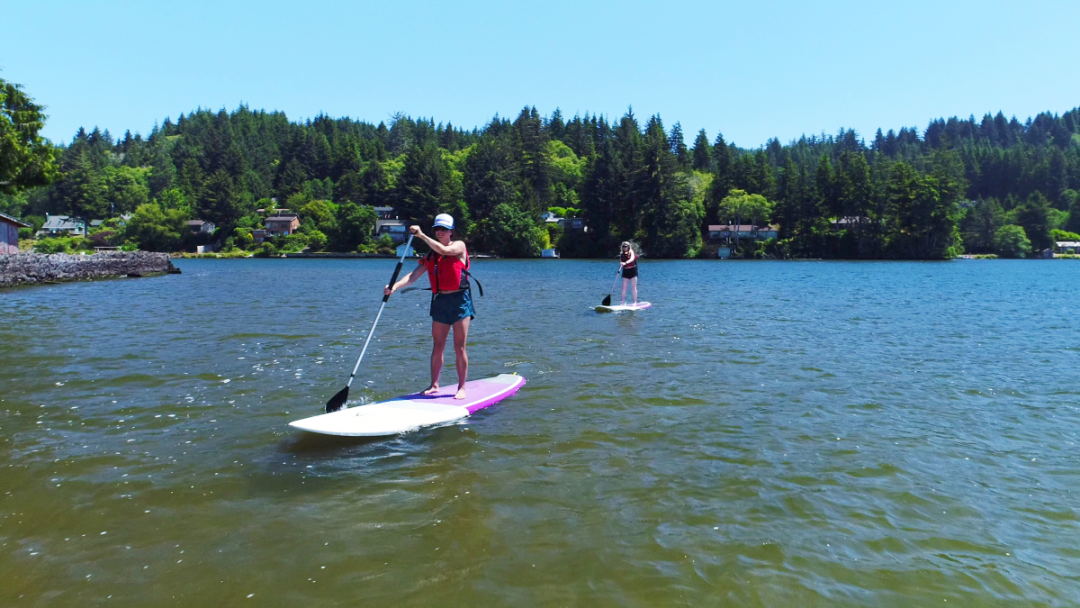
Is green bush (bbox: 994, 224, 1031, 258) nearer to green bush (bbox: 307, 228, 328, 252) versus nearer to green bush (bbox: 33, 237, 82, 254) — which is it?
green bush (bbox: 307, 228, 328, 252)

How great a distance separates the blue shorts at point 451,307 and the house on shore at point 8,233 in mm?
49043

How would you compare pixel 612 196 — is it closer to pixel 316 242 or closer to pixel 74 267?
pixel 316 242

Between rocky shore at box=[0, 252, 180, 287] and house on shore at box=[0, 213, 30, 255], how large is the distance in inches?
212

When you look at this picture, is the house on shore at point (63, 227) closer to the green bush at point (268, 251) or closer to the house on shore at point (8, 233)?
the green bush at point (268, 251)

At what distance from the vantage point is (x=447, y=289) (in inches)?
389

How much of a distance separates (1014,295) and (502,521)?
38564 millimetres

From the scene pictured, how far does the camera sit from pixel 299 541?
5555 mm

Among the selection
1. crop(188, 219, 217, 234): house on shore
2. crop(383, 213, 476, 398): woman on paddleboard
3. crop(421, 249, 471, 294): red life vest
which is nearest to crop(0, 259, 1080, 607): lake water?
crop(383, 213, 476, 398): woman on paddleboard

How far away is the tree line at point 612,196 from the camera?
109125mm

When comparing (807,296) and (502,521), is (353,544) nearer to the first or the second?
(502,521)

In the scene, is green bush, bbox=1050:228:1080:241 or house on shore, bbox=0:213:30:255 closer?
house on shore, bbox=0:213:30:255

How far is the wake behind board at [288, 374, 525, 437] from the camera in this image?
821cm

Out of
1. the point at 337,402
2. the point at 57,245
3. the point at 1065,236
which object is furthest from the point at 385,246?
the point at 1065,236

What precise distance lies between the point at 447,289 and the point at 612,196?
4232 inches
